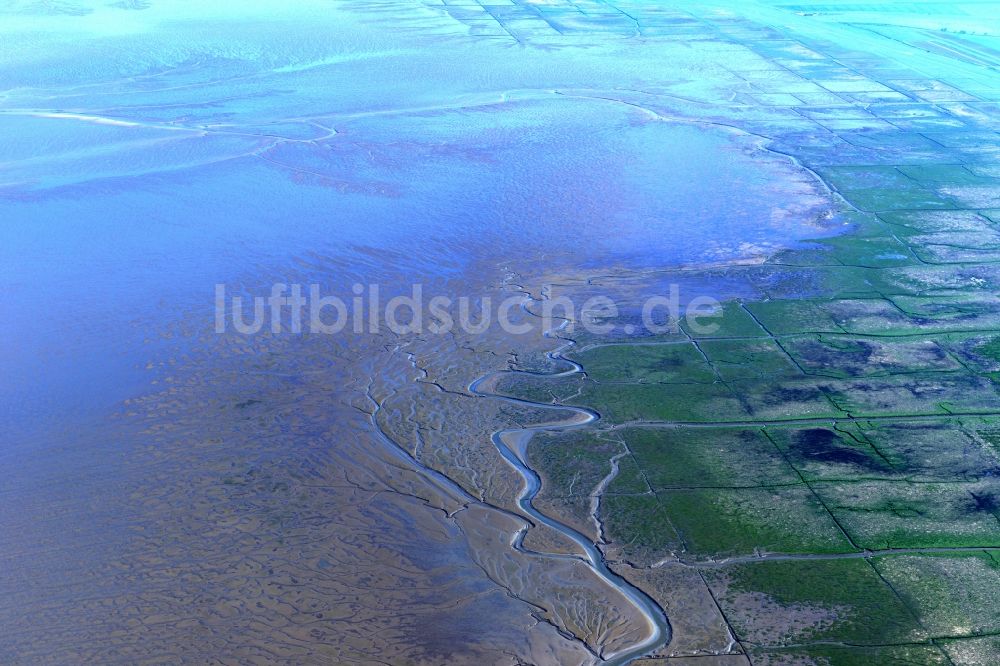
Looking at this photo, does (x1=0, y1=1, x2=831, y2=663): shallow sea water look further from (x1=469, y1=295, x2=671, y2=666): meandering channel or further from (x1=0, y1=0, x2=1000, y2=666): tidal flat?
(x1=469, y1=295, x2=671, y2=666): meandering channel

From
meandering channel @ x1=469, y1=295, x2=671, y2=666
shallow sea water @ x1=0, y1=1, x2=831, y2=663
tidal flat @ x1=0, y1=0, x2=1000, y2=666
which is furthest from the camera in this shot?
shallow sea water @ x1=0, y1=1, x2=831, y2=663

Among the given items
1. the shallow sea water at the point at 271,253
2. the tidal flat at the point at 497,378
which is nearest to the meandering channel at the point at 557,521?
the tidal flat at the point at 497,378

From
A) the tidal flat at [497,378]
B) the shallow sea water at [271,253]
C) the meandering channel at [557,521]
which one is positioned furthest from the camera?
the shallow sea water at [271,253]

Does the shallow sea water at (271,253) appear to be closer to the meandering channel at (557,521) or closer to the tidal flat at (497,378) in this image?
the tidal flat at (497,378)

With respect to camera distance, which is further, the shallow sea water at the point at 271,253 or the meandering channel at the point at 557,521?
the shallow sea water at the point at 271,253

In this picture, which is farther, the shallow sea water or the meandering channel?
the shallow sea water

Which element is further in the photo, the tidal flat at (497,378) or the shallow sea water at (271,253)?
the shallow sea water at (271,253)

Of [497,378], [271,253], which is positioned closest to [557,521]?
[497,378]

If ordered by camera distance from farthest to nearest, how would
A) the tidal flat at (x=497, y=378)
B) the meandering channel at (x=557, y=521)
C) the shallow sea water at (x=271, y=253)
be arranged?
the shallow sea water at (x=271, y=253), the tidal flat at (x=497, y=378), the meandering channel at (x=557, y=521)

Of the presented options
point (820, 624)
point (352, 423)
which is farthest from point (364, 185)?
point (820, 624)

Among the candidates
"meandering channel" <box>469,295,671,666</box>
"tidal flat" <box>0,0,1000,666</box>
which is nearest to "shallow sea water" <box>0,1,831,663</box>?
"tidal flat" <box>0,0,1000,666</box>
